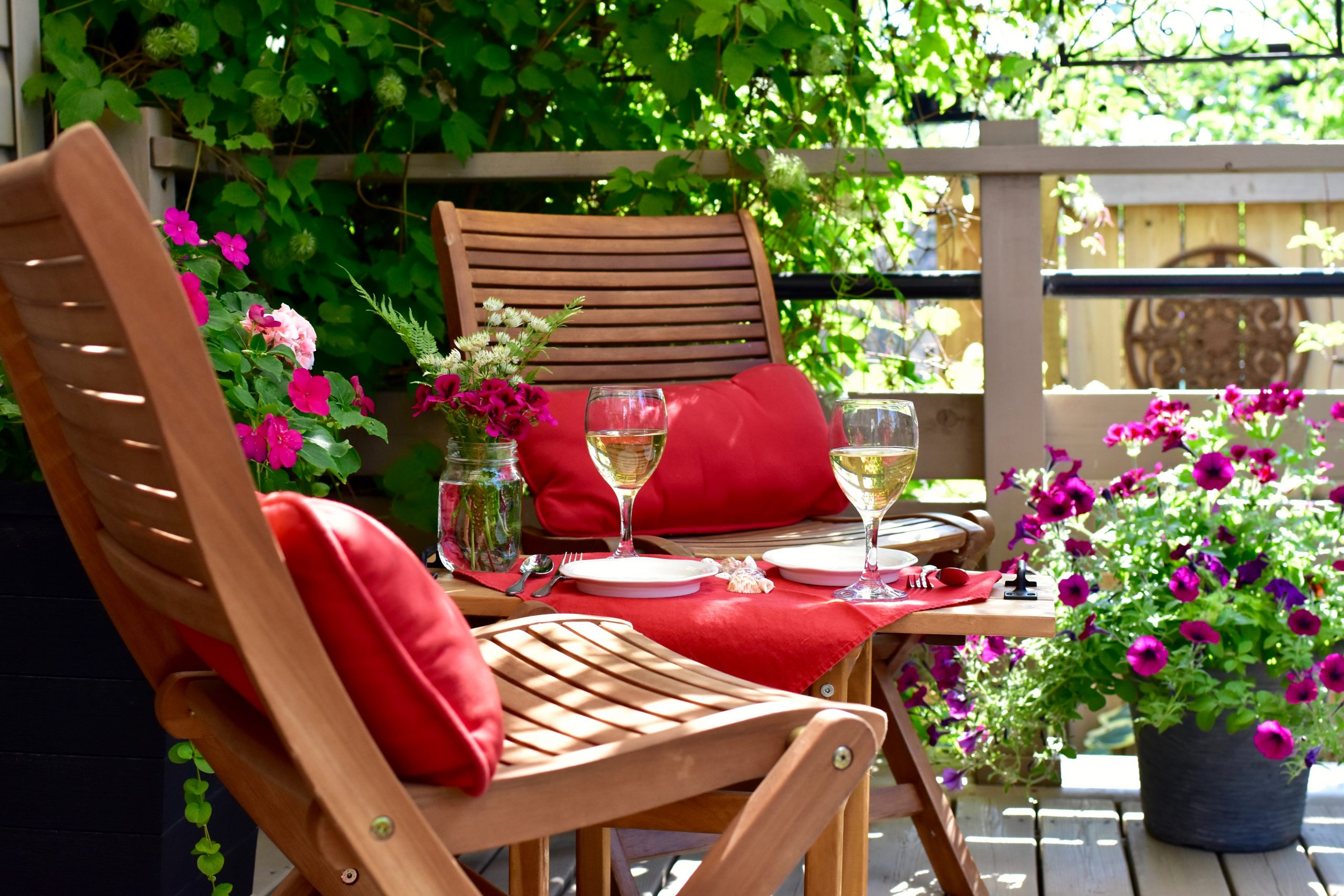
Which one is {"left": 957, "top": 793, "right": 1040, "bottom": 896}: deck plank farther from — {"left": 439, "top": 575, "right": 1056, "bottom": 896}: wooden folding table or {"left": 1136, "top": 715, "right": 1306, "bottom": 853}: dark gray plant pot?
{"left": 1136, "top": 715, "right": 1306, "bottom": 853}: dark gray plant pot

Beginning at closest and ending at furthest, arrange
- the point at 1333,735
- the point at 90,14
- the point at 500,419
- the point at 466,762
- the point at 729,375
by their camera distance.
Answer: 1. the point at 466,762
2. the point at 500,419
3. the point at 1333,735
4. the point at 90,14
5. the point at 729,375

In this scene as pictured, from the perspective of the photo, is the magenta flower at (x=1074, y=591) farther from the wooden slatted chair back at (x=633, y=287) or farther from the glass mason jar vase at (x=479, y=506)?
the glass mason jar vase at (x=479, y=506)

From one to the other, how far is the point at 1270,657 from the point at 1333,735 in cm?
14

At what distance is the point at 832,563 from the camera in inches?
61.9

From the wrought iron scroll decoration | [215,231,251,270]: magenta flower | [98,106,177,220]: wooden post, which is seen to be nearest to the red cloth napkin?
[215,231,251,270]: magenta flower

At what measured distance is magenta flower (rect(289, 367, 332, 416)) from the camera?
1.57 m

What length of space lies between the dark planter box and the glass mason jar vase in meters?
0.43

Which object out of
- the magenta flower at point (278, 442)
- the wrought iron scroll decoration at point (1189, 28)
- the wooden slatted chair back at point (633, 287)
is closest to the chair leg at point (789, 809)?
the magenta flower at point (278, 442)

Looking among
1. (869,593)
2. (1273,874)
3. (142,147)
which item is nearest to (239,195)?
(142,147)

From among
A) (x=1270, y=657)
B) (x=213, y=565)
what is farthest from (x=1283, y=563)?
(x=213, y=565)

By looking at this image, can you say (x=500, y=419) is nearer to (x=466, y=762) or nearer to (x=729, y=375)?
(x=466, y=762)

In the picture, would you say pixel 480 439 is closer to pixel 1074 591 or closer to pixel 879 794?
pixel 879 794

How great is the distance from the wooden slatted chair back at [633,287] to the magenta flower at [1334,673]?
3.46 feet

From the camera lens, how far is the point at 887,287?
2.46 metres
